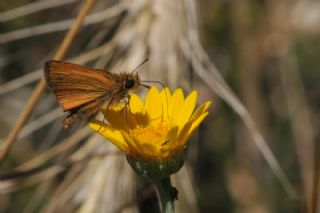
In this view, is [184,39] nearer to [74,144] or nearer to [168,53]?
[168,53]

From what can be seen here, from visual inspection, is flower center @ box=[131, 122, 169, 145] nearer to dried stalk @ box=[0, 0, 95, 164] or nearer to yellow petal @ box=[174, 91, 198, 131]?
yellow petal @ box=[174, 91, 198, 131]

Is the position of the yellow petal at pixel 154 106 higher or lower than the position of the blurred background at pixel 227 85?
higher

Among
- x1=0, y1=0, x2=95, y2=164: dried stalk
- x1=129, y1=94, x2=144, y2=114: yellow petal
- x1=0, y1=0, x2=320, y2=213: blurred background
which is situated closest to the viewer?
x1=129, y1=94, x2=144, y2=114: yellow petal

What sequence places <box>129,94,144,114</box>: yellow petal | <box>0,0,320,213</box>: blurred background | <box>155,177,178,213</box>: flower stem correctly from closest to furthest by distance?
<box>155,177,178,213</box>: flower stem → <box>129,94,144,114</box>: yellow petal → <box>0,0,320,213</box>: blurred background

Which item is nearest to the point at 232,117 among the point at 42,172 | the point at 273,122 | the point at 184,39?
the point at 273,122

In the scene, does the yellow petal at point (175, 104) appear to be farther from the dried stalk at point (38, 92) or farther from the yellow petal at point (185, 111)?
the dried stalk at point (38, 92)

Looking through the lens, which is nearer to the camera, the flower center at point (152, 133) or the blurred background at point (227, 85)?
the flower center at point (152, 133)

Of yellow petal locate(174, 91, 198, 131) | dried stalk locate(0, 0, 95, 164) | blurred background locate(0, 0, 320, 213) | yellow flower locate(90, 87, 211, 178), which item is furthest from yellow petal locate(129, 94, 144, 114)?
blurred background locate(0, 0, 320, 213)

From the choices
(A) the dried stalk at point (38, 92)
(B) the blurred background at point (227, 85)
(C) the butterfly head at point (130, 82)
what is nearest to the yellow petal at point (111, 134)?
(C) the butterfly head at point (130, 82)
